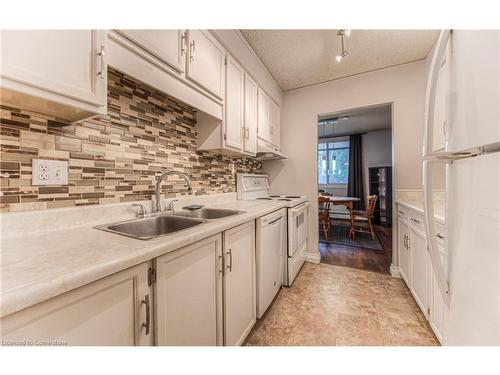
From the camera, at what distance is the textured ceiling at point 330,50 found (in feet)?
6.46

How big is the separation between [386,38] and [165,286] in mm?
2836

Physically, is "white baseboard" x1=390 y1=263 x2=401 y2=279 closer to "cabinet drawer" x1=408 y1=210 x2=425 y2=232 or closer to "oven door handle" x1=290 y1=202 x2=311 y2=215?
"cabinet drawer" x1=408 y1=210 x2=425 y2=232

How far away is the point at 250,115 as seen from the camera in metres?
2.24

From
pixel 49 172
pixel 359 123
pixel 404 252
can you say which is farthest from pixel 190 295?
pixel 359 123

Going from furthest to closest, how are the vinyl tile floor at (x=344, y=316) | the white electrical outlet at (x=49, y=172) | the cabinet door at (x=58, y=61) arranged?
the vinyl tile floor at (x=344, y=316) → the white electrical outlet at (x=49, y=172) → the cabinet door at (x=58, y=61)

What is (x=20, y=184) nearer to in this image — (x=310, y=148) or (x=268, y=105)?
(x=268, y=105)

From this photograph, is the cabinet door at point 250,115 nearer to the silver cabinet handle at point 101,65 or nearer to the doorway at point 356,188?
the silver cabinet handle at point 101,65

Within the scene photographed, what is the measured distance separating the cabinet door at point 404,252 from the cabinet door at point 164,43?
8.19ft

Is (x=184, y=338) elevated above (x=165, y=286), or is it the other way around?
(x=165, y=286)

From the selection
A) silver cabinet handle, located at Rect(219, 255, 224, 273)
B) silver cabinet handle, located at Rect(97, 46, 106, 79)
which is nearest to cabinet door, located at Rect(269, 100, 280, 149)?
silver cabinet handle, located at Rect(219, 255, 224, 273)

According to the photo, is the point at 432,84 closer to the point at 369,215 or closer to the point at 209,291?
the point at 209,291

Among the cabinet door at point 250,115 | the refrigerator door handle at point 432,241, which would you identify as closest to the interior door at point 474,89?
the refrigerator door handle at point 432,241
